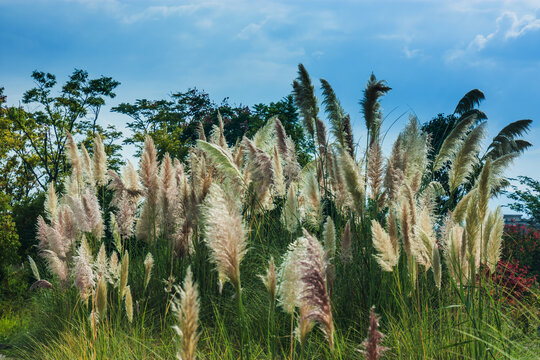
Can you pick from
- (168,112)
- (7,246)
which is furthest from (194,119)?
(7,246)

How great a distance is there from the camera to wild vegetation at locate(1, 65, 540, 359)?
2979 mm

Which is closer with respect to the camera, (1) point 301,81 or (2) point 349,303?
(2) point 349,303

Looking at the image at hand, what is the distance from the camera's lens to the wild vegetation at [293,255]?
298 centimetres

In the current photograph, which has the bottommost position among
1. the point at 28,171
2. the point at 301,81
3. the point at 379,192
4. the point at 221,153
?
the point at 379,192

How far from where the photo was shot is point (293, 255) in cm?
228

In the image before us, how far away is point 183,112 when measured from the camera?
30.5m

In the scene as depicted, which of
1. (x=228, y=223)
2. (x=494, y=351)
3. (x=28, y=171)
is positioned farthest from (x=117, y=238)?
(x=28, y=171)

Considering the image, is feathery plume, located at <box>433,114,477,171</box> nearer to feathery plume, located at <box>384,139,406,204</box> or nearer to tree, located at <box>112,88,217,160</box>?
feathery plume, located at <box>384,139,406,204</box>

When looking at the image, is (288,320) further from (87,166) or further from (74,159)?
(74,159)

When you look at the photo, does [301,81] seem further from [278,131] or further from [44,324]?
[44,324]

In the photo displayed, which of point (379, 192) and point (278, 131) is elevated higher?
point (278, 131)

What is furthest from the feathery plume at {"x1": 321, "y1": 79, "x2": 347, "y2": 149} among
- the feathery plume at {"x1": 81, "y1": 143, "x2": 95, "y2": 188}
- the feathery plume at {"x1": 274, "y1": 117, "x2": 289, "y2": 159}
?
the feathery plume at {"x1": 81, "y1": 143, "x2": 95, "y2": 188}

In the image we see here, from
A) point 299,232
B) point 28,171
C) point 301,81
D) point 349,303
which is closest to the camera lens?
point 349,303

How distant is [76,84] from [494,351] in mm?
27373
